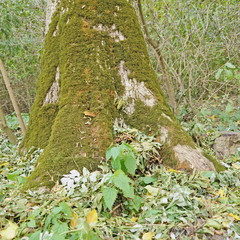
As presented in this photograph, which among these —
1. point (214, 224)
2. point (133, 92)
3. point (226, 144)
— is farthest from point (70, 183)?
point (226, 144)

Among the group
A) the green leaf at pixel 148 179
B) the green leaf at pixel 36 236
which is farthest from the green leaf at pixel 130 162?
the green leaf at pixel 36 236

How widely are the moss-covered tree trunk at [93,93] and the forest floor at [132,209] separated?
205 millimetres

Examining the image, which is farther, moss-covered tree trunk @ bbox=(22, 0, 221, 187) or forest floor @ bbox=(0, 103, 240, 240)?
moss-covered tree trunk @ bbox=(22, 0, 221, 187)

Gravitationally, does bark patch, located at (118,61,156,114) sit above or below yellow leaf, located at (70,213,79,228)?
above

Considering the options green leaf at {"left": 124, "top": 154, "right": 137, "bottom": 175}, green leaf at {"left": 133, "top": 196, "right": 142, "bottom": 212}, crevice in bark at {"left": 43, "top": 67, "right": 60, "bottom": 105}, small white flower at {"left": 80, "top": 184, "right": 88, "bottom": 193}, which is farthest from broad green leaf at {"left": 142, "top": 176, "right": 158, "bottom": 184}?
crevice in bark at {"left": 43, "top": 67, "right": 60, "bottom": 105}

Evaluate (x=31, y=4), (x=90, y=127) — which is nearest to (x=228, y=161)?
(x=90, y=127)

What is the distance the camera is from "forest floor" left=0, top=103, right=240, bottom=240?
61.9 inches

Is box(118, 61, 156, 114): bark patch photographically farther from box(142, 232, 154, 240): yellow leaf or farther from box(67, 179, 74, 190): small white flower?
box(142, 232, 154, 240): yellow leaf

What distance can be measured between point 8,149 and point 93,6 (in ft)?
8.30

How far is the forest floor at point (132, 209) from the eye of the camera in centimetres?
157

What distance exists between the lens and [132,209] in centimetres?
190

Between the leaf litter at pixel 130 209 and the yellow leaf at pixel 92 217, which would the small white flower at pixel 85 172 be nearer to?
the leaf litter at pixel 130 209

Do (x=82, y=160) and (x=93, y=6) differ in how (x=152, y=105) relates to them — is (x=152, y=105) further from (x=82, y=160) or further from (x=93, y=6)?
(x=93, y=6)

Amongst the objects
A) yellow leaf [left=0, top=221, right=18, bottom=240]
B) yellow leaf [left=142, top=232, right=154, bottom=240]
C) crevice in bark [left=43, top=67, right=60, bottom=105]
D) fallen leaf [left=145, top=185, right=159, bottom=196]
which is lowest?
yellow leaf [left=142, top=232, right=154, bottom=240]
